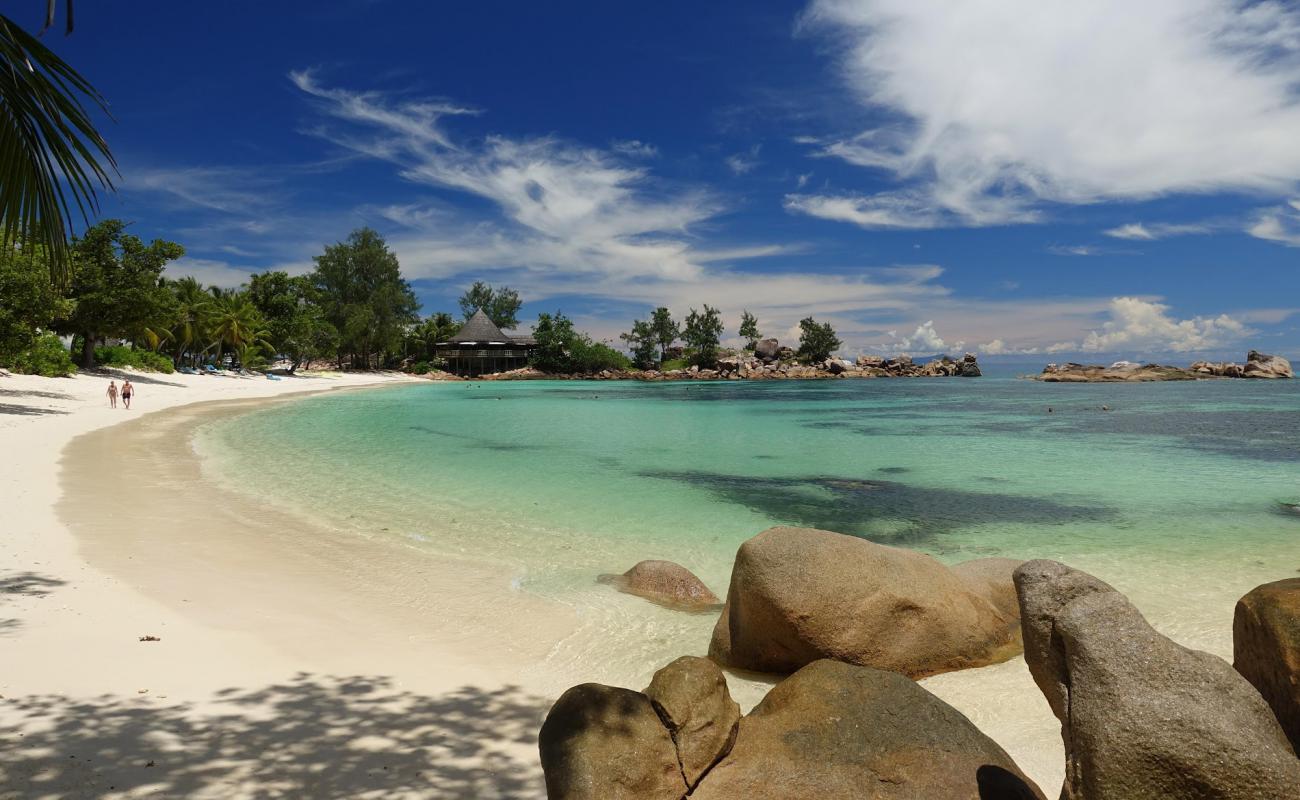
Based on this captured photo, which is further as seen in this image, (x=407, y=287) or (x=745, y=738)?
(x=407, y=287)

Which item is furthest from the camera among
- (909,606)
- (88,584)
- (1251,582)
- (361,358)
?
(361,358)

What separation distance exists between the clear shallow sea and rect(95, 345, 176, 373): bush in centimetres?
1930

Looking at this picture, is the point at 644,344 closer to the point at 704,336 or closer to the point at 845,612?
the point at 704,336

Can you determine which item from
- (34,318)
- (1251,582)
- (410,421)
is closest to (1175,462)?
(1251,582)

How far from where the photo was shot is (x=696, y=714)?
147 inches

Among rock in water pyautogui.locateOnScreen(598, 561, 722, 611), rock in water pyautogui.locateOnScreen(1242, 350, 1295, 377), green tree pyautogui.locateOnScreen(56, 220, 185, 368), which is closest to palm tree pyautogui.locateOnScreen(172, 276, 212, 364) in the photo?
green tree pyautogui.locateOnScreen(56, 220, 185, 368)

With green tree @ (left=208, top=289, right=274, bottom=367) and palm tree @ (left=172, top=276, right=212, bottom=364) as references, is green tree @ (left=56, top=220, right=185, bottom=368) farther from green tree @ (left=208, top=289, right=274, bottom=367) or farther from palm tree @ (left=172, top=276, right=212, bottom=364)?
green tree @ (left=208, top=289, right=274, bottom=367)

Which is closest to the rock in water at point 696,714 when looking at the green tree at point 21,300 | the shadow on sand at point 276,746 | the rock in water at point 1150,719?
the shadow on sand at point 276,746

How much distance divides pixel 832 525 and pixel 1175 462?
609 inches

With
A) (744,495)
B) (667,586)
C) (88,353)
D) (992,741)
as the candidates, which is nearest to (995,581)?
(667,586)

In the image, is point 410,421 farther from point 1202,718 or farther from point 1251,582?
point 1202,718

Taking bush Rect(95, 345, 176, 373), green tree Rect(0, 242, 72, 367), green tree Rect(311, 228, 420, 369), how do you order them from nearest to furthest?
1. green tree Rect(0, 242, 72, 367)
2. bush Rect(95, 345, 176, 373)
3. green tree Rect(311, 228, 420, 369)

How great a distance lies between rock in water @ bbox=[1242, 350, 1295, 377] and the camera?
95.5 m

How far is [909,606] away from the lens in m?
6.15
